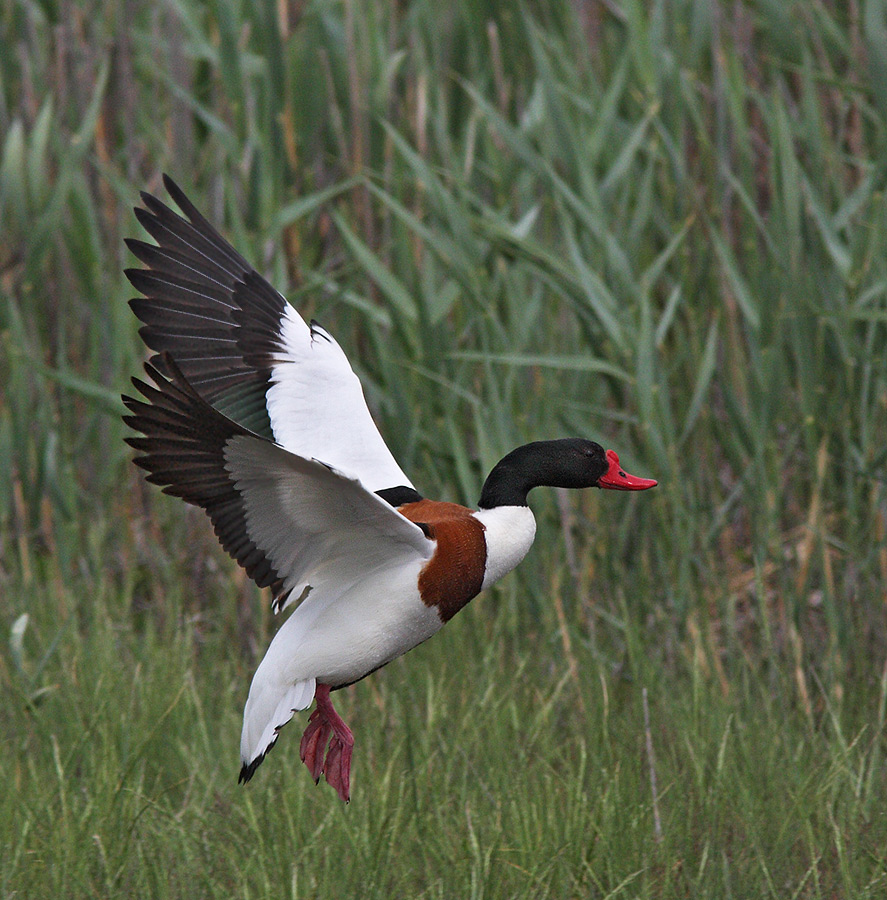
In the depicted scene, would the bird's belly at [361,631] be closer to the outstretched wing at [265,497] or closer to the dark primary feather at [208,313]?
the outstretched wing at [265,497]

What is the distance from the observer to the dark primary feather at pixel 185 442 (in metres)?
2.23

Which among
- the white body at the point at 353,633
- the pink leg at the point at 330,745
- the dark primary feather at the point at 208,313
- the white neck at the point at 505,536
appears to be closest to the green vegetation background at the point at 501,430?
the pink leg at the point at 330,745

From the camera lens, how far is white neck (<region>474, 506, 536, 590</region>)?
2695 mm

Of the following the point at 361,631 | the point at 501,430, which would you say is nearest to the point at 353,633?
the point at 361,631

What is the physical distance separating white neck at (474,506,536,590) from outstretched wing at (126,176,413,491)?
0.32m

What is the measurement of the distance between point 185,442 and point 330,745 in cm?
78

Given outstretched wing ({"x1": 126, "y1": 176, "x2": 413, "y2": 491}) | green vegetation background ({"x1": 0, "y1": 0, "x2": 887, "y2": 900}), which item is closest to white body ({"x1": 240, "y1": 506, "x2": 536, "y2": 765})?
green vegetation background ({"x1": 0, "y1": 0, "x2": 887, "y2": 900})

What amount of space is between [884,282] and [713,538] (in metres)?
0.78

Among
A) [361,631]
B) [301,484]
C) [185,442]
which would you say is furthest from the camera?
[361,631]

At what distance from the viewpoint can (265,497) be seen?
2.54 meters

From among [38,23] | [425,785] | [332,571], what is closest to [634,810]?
[425,785]

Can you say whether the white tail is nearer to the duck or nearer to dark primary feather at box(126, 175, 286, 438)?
the duck

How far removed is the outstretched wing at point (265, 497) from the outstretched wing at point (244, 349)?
1.05 feet

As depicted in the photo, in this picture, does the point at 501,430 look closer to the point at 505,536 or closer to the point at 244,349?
the point at 244,349
